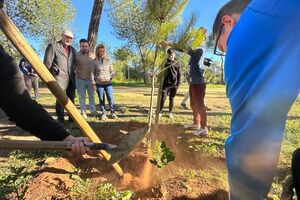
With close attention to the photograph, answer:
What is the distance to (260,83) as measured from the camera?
3.39 feet

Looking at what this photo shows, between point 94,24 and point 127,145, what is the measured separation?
790 cm

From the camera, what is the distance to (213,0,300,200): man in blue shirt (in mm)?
999

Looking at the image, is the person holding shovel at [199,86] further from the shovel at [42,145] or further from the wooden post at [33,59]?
the shovel at [42,145]

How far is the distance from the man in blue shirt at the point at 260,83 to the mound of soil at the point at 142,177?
2159 millimetres

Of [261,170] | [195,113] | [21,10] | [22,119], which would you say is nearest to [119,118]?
[195,113]

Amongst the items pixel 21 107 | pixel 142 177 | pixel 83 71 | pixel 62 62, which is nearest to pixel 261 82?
pixel 21 107

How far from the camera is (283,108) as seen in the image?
3.48ft

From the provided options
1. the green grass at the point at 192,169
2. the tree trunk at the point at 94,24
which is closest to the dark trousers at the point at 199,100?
the green grass at the point at 192,169

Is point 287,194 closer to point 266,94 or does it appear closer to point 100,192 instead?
point 266,94

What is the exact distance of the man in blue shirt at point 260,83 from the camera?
1.00 metres

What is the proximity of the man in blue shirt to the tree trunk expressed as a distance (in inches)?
332

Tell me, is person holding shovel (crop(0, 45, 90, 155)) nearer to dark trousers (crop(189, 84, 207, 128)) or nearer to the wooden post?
the wooden post

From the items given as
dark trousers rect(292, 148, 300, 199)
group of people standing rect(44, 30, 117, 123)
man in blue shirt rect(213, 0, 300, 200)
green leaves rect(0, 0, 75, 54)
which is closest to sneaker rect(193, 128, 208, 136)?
group of people standing rect(44, 30, 117, 123)

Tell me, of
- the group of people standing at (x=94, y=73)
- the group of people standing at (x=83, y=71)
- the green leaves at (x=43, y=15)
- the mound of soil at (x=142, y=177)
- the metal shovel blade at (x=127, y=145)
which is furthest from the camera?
the green leaves at (x=43, y=15)
